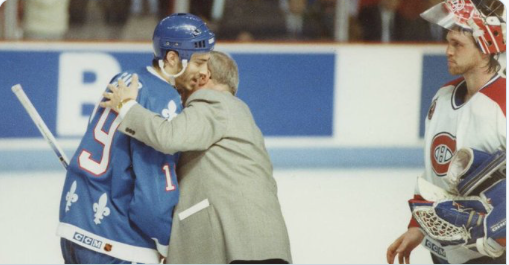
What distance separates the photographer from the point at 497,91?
2.37 m

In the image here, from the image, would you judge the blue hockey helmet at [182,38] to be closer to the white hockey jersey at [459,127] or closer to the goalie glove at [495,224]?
the white hockey jersey at [459,127]

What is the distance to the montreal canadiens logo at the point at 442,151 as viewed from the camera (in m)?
2.42

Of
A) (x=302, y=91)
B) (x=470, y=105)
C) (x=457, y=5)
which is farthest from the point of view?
(x=302, y=91)

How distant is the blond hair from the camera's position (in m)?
2.33

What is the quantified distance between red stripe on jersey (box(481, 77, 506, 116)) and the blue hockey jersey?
744 mm

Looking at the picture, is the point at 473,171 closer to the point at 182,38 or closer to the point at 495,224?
the point at 495,224

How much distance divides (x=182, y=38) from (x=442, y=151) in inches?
27.7

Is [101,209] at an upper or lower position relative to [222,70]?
lower

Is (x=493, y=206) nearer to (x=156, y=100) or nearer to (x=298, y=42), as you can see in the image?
(x=156, y=100)

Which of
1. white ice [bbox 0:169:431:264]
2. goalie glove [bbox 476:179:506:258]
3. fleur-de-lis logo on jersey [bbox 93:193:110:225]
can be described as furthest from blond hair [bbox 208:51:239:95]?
white ice [bbox 0:169:431:264]

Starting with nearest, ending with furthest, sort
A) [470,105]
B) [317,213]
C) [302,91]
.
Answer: [470,105]
[317,213]
[302,91]

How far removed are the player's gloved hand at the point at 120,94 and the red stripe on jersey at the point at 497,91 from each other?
0.84m

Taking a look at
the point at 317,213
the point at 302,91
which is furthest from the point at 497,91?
the point at 302,91

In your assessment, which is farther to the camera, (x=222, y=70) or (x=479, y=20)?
(x=479, y=20)
